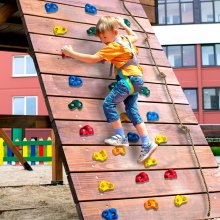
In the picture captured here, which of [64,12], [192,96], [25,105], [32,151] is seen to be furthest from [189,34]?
[64,12]

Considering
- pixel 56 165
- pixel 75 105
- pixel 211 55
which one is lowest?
pixel 56 165

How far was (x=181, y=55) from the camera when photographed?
20.1 metres

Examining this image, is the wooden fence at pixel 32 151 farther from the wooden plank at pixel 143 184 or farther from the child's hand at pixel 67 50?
the wooden plank at pixel 143 184

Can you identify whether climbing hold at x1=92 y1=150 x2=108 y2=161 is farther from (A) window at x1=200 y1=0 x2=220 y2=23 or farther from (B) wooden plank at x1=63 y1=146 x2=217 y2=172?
(A) window at x1=200 y1=0 x2=220 y2=23

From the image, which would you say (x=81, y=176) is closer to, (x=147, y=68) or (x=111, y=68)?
(x=111, y=68)

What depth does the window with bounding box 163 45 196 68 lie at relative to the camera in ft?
65.7

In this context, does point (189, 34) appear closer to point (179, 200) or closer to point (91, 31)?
point (91, 31)

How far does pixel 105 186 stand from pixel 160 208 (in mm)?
459

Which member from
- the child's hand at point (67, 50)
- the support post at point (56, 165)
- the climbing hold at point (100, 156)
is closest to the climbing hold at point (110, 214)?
the climbing hold at point (100, 156)

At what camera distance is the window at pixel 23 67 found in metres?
18.2

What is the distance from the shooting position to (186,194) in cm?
301

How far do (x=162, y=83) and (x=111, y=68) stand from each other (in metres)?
0.59

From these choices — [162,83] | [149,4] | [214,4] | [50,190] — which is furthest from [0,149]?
[214,4]

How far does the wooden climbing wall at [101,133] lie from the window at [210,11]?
17.5m
